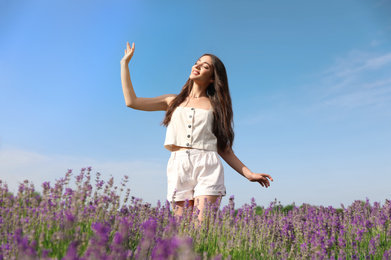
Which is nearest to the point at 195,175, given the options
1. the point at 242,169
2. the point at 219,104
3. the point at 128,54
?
the point at 242,169

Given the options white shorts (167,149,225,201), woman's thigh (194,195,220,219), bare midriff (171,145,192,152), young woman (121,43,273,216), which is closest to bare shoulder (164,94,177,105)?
young woman (121,43,273,216)

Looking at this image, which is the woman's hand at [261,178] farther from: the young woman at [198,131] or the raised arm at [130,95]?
the raised arm at [130,95]

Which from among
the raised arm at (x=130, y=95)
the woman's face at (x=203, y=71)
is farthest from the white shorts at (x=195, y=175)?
the woman's face at (x=203, y=71)

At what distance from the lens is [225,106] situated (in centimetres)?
488

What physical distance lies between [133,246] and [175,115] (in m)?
2.10

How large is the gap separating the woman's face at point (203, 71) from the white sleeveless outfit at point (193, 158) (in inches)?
16.6

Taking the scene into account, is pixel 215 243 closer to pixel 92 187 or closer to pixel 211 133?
pixel 92 187

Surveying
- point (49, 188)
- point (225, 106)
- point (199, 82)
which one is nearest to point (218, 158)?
point (225, 106)

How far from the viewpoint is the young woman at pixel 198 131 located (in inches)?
173

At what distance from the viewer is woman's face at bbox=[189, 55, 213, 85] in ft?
15.9

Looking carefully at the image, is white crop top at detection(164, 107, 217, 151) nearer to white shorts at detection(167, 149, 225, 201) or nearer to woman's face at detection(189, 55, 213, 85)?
white shorts at detection(167, 149, 225, 201)

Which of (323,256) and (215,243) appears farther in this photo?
(215,243)

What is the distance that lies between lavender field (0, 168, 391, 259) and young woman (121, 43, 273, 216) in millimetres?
366

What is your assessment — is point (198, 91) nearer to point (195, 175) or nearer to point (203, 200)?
point (195, 175)
